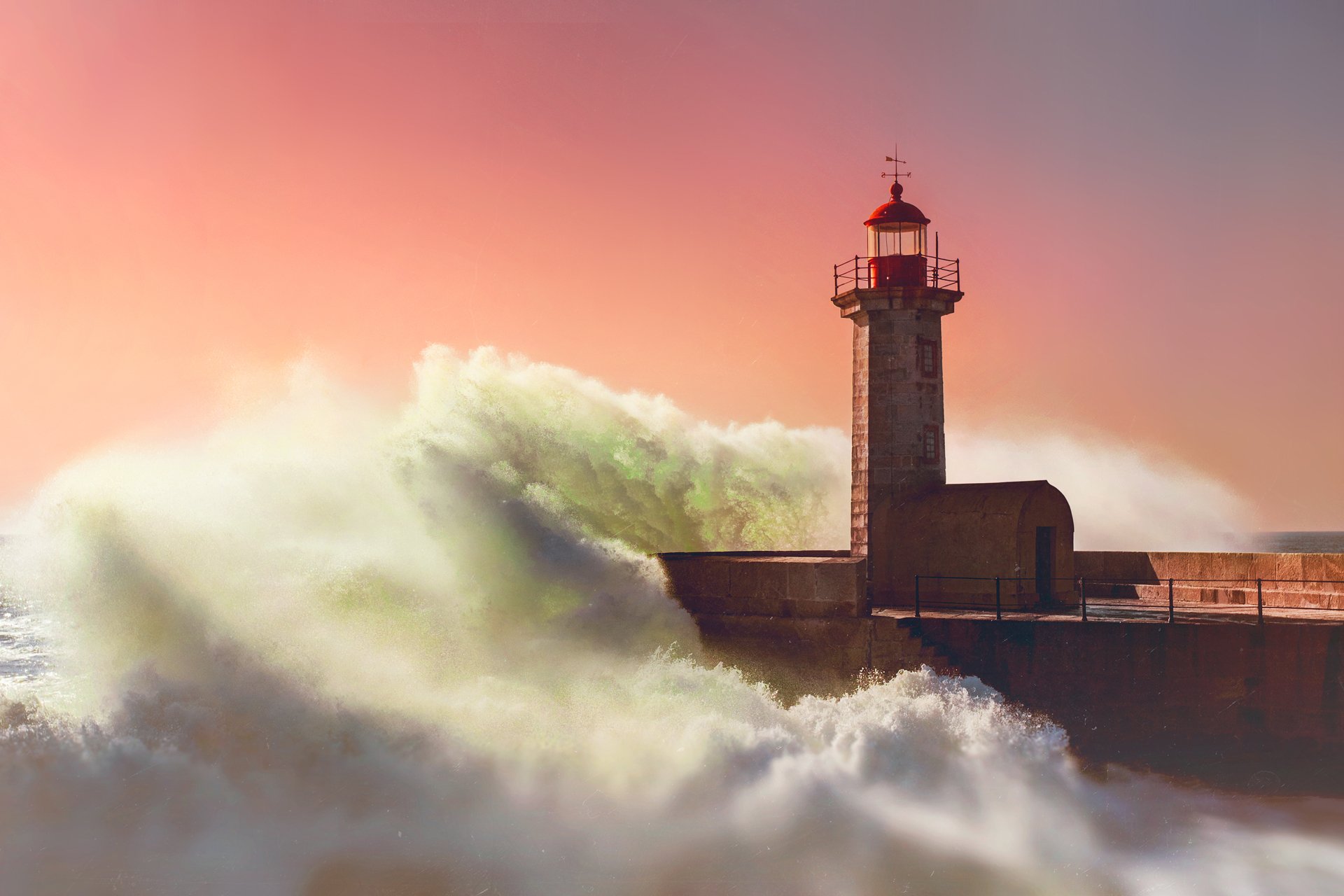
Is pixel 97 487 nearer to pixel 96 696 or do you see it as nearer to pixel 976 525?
pixel 96 696

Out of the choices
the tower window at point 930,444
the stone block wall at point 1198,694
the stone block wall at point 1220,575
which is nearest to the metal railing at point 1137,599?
the stone block wall at point 1220,575

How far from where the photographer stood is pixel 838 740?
37.5ft

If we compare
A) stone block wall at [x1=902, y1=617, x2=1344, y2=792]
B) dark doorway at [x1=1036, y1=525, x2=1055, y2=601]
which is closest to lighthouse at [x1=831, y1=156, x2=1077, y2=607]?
dark doorway at [x1=1036, y1=525, x2=1055, y2=601]

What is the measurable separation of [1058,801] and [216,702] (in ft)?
28.6

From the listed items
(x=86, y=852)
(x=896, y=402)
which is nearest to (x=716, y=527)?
(x=896, y=402)

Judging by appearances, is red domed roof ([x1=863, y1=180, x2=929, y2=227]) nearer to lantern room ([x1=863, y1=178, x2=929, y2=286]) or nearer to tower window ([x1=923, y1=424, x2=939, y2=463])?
lantern room ([x1=863, y1=178, x2=929, y2=286])

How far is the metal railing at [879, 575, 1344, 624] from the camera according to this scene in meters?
13.6

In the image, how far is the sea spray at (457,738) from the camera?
30.3ft

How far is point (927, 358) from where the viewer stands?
53.3ft

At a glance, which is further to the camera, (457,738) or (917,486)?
(917,486)

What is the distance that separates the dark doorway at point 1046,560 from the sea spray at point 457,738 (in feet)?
10.1

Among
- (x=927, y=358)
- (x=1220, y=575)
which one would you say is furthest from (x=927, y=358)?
(x=1220, y=575)

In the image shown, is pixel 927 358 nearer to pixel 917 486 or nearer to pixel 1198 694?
pixel 917 486

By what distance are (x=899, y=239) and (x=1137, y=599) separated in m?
6.36
